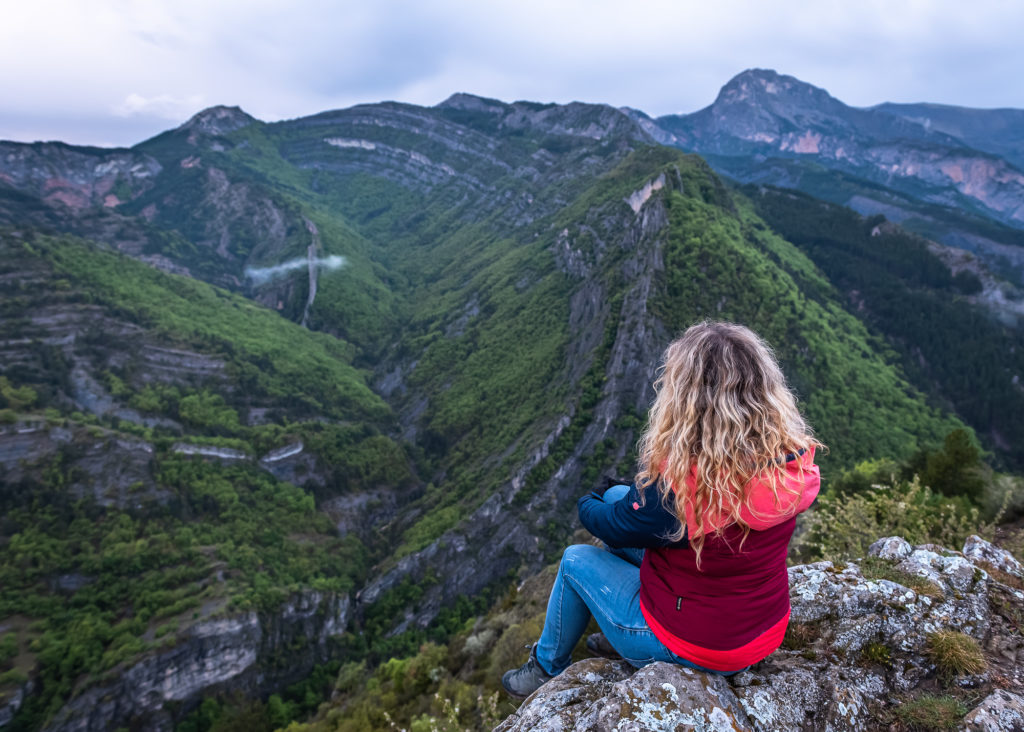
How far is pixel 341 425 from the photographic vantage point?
64.4 meters

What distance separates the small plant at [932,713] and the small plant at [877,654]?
47 centimetres

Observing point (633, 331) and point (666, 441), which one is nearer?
point (666, 441)

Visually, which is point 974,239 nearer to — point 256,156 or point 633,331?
point 633,331

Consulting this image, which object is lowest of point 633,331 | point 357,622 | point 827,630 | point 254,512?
point 357,622

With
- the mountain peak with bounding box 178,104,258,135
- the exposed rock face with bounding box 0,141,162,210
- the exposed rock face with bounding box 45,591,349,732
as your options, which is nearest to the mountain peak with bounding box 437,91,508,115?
the mountain peak with bounding box 178,104,258,135

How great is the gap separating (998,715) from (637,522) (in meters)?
3.06

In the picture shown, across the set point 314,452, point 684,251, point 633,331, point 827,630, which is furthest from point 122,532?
point 684,251

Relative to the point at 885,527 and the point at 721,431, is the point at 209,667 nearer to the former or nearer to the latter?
the point at 885,527

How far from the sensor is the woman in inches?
132

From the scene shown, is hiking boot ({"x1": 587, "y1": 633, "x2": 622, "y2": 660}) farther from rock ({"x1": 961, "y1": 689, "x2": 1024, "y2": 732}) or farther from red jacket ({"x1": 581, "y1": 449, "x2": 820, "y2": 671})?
rock ({"x1": 961, "y1": 689, "x2": 1024, "y2": 732})

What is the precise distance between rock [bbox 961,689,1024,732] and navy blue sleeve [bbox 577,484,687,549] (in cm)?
254

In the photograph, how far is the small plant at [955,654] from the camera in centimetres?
422

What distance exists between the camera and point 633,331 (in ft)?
154

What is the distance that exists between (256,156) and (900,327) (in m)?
191
